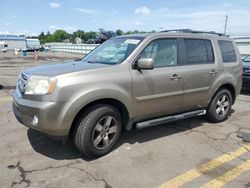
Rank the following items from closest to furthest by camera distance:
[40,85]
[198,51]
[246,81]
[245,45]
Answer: [40,85], [198,51], [246,81], [245,45]

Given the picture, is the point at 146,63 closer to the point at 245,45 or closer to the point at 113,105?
the point at 113,105

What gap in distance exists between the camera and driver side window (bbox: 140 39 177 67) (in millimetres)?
4719

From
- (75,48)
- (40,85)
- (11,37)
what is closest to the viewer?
(40,85)

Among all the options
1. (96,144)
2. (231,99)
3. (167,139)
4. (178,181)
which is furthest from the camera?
(231,99)

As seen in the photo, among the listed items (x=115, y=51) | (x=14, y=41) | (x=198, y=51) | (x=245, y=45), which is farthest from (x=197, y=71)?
(x=14, y=41)

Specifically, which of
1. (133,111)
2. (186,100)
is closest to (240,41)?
(186,100)

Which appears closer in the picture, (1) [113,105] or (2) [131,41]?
(1) [113,105]

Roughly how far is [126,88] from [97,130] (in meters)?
0.78

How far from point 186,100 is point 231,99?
65.9 inches

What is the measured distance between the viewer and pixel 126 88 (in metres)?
4.32

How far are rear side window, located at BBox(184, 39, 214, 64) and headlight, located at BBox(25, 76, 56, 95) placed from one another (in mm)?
2666

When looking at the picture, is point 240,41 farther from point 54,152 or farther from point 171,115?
point 54,152

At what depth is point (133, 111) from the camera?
4.50 m

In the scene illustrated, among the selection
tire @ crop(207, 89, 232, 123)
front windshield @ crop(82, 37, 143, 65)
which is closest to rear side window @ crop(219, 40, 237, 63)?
tire @ crop(207, 89, 232, 123)
